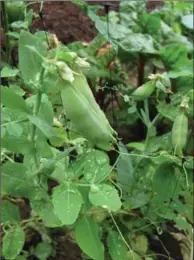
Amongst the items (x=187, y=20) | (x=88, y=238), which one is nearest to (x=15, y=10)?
(x=88, y=238)

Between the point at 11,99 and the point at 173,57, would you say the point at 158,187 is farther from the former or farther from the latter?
the point at 173,57

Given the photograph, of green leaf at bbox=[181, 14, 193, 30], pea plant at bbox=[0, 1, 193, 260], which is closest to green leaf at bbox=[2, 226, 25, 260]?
pea plant at bbox=[0, 1, 193, 260]

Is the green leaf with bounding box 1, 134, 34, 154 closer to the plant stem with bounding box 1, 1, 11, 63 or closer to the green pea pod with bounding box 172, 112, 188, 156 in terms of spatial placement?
the green pea pod with bounding box 172, 112, 188, 156

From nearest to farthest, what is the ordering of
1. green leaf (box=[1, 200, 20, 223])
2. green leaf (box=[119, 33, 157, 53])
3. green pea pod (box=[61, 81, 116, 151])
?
green pea pod (box=[61, 81, 116, 151]) < green leaf (box=[1, 200, 20, 223]) < green leaf (box=[119, 33, 157, 53])

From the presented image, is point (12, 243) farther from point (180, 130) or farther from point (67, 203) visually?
point (180, 130)

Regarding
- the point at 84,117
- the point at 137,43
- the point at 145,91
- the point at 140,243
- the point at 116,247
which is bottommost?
the point at 140,243

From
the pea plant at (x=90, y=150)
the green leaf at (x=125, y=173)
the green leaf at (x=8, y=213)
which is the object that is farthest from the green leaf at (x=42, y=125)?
the green leaf at (x=125, y=173)

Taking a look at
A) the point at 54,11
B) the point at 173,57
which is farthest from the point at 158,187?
the point at 54,11

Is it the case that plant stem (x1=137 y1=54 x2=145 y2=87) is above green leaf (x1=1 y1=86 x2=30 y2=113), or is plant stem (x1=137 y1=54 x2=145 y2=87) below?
below
